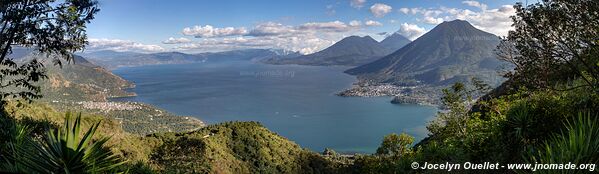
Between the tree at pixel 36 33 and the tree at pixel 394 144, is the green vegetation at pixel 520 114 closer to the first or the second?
the tree at pixel 36 33

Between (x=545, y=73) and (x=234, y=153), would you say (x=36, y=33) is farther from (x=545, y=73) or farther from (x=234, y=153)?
(x=234, y=153)

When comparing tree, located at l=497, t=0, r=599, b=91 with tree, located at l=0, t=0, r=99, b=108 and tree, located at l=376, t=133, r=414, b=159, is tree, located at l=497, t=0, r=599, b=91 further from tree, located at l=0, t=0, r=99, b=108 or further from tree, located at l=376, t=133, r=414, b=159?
tree, located at l=376, t=133, r=414, b=159

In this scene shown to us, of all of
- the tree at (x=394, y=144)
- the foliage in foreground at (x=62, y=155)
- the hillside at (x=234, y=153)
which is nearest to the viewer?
the foliage in foreground at (x=62, y=155)

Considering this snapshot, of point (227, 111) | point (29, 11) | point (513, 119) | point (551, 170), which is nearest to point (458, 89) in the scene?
point (513, 119)

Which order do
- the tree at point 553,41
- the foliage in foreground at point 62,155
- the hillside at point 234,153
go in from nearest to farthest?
the foliage in foreground at point 62,155 < the tree at point 553,41 < the hillside at point 234,153

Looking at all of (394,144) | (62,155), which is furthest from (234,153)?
(62,155)

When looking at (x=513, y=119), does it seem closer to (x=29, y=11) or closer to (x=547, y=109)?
(x=547, y=109)

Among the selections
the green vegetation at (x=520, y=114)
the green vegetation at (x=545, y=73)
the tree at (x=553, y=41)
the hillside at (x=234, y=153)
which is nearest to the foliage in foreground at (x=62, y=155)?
the green vegetation at (x=520, y=114)

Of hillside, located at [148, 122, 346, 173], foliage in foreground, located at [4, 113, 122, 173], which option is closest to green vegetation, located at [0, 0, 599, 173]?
foliage in foreground, located at [4, 113, 122, 173]
